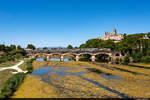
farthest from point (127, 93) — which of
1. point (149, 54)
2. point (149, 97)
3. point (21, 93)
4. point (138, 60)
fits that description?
point (149, 54)

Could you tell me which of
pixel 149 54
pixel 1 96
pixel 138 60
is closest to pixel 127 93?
pixel 1 96

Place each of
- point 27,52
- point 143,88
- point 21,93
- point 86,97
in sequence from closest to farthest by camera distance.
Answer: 1. point 86,97
2. point 21,93
3. point 143,88
4. point 27,52

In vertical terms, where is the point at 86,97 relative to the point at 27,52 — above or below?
below

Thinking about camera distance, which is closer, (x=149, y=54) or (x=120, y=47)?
(x=149, y=54)

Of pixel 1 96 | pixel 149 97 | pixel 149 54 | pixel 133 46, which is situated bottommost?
pixel 149 97

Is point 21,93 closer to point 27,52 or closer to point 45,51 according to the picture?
point 45,51

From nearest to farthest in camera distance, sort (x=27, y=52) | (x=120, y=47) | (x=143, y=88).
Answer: (x=143, y=88), (x=120, y=47), (x=27, y=52)

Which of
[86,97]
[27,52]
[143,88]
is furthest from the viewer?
[27,52]

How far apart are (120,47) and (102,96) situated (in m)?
73.4

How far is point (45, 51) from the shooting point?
280ft

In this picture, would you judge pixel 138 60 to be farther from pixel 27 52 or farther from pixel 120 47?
pixel 27 52

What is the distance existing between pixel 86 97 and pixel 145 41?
79574 millimetres

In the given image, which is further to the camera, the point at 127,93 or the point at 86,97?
the point at 127,93

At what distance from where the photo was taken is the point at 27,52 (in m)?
98.8
